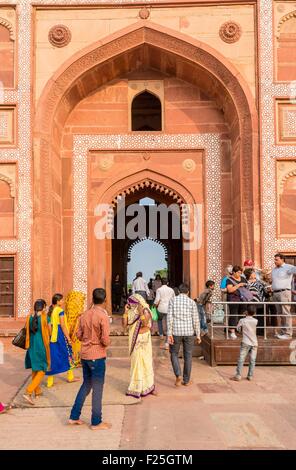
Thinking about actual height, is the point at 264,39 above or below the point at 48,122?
above

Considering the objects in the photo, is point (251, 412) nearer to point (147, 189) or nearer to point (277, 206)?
point (277, 206)

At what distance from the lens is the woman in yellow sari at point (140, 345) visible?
5340mm

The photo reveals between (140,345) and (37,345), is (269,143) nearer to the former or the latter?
(140,345)

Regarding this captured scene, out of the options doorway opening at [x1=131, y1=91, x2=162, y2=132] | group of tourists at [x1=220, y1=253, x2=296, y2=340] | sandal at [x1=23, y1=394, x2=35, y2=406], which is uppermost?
doorway opening at [x1=131, y1=91, x2=162, y2=132]

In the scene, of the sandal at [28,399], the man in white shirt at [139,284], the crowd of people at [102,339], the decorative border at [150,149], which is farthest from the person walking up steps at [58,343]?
the decorative border at [150,149]

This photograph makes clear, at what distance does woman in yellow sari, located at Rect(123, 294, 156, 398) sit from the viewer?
5.34 metres

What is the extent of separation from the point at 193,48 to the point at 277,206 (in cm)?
382

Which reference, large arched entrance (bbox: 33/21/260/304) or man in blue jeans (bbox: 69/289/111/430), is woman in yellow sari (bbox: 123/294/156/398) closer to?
man in blue jeans (bbox: 69/289/111/430)

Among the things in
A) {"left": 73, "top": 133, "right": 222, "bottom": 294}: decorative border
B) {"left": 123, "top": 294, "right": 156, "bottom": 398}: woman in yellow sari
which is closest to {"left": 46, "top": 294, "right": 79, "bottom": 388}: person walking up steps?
{"left": 123, "top": 294, "right": 156, "bottom": 398}: woman in yellow sari

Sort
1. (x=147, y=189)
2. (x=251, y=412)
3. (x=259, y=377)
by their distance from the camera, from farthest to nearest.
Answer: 1. (x=147, y=189)
2. (x=259, y=377)
3. (x=251, y=412)

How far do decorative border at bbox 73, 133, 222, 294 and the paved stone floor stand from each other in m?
4.61

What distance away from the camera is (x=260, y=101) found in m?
9.78

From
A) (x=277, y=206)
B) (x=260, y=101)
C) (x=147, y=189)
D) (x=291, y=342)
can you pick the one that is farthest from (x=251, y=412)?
(x=147, y=189)

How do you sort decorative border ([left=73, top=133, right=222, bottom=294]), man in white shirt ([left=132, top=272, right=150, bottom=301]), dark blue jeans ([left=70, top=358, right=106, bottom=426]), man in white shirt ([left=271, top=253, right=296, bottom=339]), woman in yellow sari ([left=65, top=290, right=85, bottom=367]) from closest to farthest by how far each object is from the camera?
dark blue jeans ([left=70, top=358, right=106, bottom=426])
woman in yellow sari ([left=65, top=290, right=85, bottom=367])
man in white shirt ([left=271, top=253, right=296, bottom=339])
man in white shirt ([left=132, top=272, right=150, bottom=301])
decorative border ([left=73, top=133, right=222, bottom=294])
